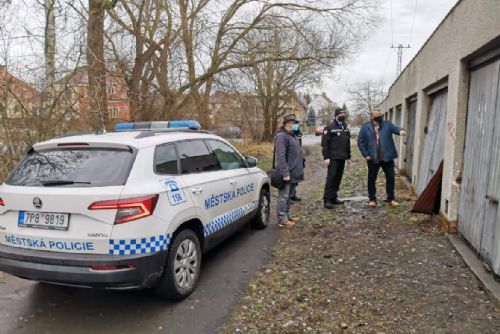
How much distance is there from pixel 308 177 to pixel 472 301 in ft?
30.9

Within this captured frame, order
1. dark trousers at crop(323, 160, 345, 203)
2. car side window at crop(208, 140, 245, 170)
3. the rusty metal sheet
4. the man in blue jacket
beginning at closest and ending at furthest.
A: car side window at crop(208, 140, 245, 170)
the rusty metal sheet
the man in blue jacket
dark trousers at crop(323, 160, 345, 203)

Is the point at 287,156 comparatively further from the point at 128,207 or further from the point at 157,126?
the point at 128,207

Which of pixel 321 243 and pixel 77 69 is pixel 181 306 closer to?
pixel 321 243

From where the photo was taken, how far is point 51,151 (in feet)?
11.8

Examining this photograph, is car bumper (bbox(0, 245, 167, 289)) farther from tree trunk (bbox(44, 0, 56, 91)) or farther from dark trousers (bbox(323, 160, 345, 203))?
tree trunk (bbox(44, 0, 56, 91))

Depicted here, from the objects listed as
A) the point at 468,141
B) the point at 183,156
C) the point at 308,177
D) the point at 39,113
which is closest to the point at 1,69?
the point at 39,113

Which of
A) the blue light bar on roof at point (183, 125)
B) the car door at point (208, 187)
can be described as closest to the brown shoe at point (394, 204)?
the car door at point (208, 187)

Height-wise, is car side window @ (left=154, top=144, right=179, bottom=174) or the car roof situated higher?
the car roof

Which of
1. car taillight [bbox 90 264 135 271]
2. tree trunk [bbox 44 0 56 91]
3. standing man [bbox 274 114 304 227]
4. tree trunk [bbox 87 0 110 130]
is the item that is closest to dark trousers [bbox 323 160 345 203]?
standing man [bbox 274 114 304 227]

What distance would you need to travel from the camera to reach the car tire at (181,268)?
355 cm

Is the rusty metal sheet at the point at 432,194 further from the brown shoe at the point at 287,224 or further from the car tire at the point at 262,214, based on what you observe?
the car tire at the point at 262,214

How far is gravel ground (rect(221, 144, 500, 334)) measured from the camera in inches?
128

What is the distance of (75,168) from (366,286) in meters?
3.04

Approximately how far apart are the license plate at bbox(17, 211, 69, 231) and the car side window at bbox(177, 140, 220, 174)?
1248 mm
